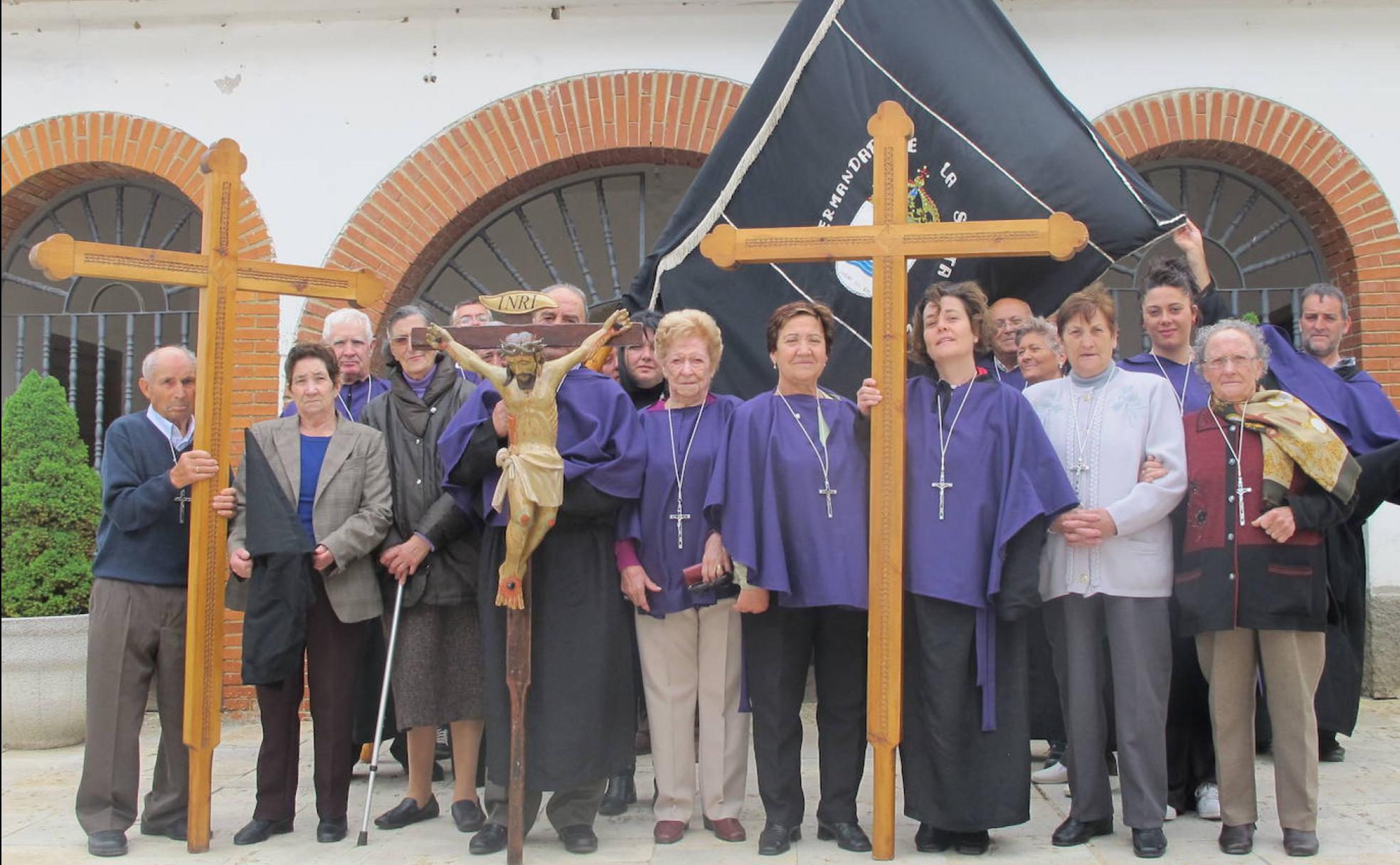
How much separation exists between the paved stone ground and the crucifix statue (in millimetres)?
392

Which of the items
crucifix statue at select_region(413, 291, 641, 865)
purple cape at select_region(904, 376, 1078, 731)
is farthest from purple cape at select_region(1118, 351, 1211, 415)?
crucifix statue at select_region(413, 291, 641, 865)

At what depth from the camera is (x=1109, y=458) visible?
4035 millimetres

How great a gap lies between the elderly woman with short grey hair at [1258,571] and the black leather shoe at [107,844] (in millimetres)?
3619

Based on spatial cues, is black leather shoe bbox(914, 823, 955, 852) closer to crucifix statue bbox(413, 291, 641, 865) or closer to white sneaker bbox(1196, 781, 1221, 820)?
white sneaker bbox(1196, 781, 1221, 820)

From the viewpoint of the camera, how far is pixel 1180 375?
4668 millimetres

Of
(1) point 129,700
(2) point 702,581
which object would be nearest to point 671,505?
(2) point 702,581

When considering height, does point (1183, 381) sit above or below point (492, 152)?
below

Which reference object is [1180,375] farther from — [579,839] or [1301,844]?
A: [579,839]

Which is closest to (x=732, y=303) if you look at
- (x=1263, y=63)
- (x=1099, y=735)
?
(x=1099, y=735)

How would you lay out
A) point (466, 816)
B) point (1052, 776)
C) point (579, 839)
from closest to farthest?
point (579, 839), point (466, 816), point (1052, 776)

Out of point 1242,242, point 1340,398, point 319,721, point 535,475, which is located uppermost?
point 1242,242

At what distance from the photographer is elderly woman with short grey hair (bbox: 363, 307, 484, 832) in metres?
4.34

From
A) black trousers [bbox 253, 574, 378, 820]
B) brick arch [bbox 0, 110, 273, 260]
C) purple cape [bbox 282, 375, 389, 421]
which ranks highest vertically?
brick arch [bbox 0, 110, 273, 260]

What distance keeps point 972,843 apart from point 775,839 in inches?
25.3
